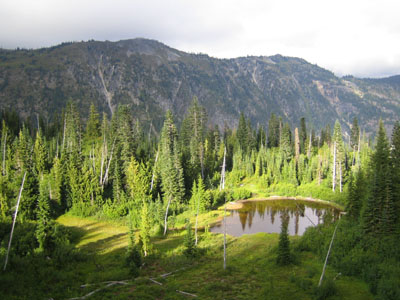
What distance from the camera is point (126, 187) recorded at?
61.9 meters

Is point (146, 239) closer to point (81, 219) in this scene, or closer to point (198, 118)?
point (81, 219)

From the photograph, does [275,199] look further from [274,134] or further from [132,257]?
[132,257]

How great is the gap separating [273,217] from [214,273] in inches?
1293

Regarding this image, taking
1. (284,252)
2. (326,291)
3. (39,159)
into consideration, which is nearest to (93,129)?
(39,159)

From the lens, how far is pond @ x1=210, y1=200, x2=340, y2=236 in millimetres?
48969

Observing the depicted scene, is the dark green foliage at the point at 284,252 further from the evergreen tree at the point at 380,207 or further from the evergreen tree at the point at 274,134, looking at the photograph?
the evergreen tree at the point at 274,134

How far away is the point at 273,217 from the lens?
57625 mm

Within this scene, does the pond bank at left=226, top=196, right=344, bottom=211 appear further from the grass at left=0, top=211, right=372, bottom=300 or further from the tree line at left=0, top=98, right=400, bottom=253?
the grass at left=0, top=211, right=372, bottom=300

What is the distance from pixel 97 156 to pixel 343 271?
63326 millimetres

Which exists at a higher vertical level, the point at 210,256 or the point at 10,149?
the point at 10,149

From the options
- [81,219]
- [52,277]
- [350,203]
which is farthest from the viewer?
[81,219]

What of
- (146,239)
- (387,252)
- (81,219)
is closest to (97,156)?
(81,219)

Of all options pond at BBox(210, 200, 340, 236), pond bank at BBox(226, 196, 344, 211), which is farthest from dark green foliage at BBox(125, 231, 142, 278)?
pond bank at BBox(226, 196, 344, 211)

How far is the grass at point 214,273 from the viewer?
2253 cm
